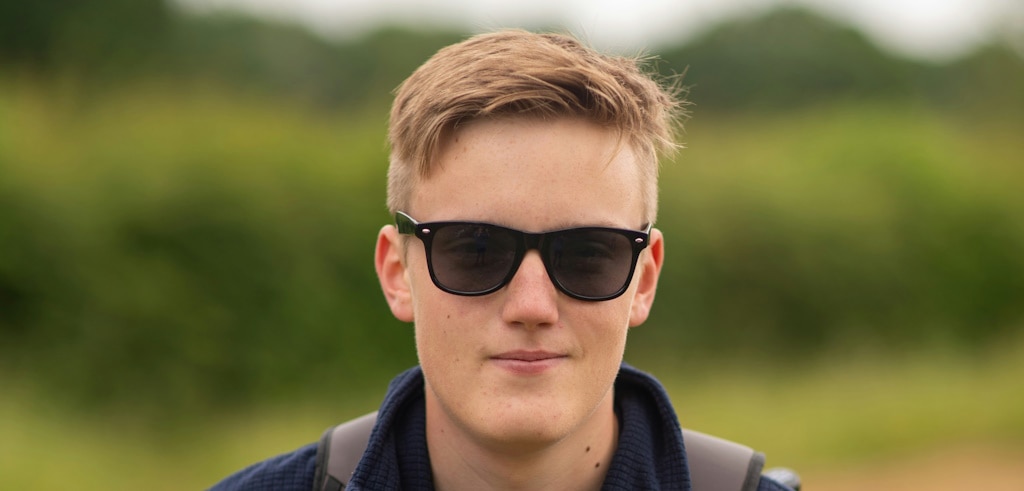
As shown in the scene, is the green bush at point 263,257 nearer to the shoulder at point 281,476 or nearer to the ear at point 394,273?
the shoulder at point 281,476

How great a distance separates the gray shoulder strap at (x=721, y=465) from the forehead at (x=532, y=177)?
0.63m

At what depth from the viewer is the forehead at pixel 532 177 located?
2.07m

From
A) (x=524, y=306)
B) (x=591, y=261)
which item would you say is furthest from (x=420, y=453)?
(x=591, y=261)

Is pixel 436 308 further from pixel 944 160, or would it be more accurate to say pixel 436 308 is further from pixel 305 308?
pixel 944 160

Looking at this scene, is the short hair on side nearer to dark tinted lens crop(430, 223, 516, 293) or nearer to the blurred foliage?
dark tinted lens crop(430, 223, 516, 293)

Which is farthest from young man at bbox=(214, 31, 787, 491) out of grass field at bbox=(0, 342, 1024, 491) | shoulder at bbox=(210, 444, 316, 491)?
grass field at bbox=(0, 342, 1024, 491)

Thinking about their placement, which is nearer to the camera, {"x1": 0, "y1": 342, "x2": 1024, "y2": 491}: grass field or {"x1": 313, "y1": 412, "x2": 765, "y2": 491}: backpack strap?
{"x1": 313, "y1": 412, "x2": 765, "y2": 491}: backpack strap

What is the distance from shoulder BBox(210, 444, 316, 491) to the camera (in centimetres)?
241

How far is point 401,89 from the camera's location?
94.6 inches

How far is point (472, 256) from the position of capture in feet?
6.81

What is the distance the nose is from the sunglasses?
1cm

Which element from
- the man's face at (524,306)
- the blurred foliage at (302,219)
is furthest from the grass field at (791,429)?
the man's face at (524,306)

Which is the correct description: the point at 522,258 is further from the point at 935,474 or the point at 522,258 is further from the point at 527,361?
the point at 935,474

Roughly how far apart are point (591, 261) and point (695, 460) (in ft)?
2.08
